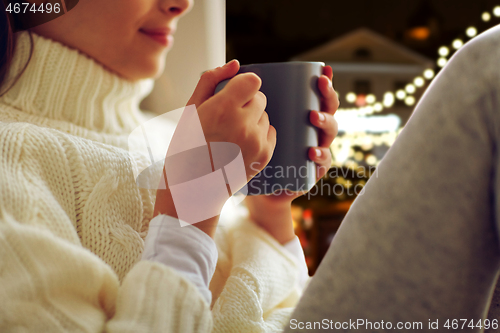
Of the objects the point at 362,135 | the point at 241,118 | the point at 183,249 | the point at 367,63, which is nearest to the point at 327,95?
the point at 241,118

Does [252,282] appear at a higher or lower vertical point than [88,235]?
lower

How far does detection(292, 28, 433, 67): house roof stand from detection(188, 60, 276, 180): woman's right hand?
51.9 inches

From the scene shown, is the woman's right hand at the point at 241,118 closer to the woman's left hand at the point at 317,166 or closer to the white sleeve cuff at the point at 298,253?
the woman's left hand at the point at 317,166

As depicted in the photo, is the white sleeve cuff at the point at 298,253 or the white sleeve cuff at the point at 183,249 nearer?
the white sleeve cuff at the point at 183,249

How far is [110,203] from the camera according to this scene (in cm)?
41

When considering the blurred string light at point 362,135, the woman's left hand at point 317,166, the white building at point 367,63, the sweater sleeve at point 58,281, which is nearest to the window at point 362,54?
the white building at point 367,63

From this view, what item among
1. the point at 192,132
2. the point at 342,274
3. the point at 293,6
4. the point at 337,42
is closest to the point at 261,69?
the point at 192,132

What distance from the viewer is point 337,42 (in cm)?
169

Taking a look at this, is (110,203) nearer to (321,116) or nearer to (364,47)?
(321,116)

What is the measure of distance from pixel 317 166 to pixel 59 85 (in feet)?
1.24

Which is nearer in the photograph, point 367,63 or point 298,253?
point 298,253

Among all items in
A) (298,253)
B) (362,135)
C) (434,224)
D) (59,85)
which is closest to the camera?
(434,224)

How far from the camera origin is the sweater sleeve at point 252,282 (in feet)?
1.39

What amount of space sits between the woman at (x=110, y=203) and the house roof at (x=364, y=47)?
3.97 feet
